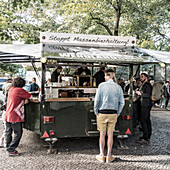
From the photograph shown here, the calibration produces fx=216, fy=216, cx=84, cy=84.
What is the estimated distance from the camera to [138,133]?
287 inches

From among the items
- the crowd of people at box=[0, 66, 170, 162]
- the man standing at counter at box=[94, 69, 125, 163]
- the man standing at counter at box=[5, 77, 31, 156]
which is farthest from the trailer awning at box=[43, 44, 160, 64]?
the man standing at counter at box=[5, 77, 31, 156]

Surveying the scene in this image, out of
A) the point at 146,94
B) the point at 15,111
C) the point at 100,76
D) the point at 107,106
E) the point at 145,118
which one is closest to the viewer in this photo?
the point at 107,106

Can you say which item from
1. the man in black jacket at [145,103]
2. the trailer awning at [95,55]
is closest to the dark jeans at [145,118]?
the man in black jacket at [145,103]

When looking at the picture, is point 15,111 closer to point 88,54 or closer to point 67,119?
point 67,119

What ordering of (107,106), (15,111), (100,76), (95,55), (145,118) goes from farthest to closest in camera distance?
(100,76), (145,118), (95,55), (15,111), (107,106)

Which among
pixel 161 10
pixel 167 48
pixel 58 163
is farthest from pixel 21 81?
pixel 167 48

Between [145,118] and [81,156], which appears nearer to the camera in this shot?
[81,156]

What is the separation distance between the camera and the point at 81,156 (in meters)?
5.03

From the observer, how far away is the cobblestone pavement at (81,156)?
14.6 feet

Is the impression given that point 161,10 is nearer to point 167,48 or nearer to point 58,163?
point 167,48

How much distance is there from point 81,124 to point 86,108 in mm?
410

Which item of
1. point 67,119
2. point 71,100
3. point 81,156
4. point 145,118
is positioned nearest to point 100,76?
point 145,118

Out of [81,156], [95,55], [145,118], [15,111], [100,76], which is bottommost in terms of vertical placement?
[81,156]

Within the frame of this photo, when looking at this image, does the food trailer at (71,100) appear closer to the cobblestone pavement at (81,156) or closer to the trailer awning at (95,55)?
the trailer awning at (95,55)
